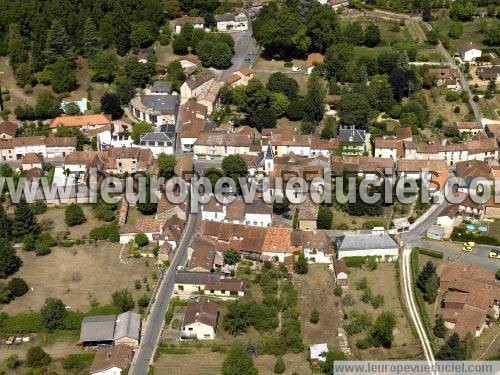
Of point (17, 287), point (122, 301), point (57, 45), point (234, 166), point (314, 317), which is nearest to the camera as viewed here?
point (314, 317)

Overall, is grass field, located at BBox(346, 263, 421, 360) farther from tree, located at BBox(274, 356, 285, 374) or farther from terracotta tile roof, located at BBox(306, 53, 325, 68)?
terracotta tile roof, located at BBox(306, 53, 325, 68)

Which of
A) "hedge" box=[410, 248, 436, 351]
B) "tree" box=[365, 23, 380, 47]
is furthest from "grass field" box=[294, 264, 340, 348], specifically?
"tree" box=[365, 23, 380, 47]

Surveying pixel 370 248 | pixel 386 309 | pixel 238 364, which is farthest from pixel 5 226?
pixel 386 309

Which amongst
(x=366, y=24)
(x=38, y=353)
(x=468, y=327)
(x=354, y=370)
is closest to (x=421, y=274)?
(x=468, y=327)

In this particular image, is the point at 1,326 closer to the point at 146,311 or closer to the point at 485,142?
the point at 146,311

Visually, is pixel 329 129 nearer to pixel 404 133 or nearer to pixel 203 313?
pixel 404 133

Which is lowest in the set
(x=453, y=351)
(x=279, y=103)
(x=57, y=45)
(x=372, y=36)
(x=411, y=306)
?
(x=411, y=306)

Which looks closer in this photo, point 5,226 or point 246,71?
point 5,226

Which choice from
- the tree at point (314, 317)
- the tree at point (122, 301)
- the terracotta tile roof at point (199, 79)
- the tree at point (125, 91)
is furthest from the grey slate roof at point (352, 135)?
the tree at point (122, 301)
